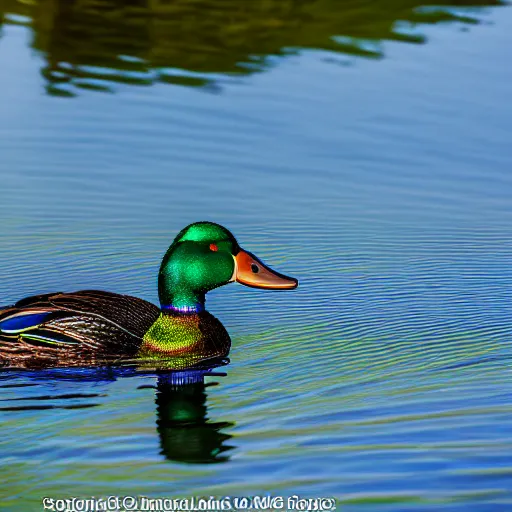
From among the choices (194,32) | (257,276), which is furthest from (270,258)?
(194,32)

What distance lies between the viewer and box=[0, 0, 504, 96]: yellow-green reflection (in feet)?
59.9

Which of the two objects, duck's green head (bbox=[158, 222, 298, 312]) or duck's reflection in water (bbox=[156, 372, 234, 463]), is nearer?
duck's reflection in water (bbox=[156, 372, 234, 463])

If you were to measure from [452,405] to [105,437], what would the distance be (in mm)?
1923

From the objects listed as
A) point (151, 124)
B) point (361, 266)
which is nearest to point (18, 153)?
point (151, 124)

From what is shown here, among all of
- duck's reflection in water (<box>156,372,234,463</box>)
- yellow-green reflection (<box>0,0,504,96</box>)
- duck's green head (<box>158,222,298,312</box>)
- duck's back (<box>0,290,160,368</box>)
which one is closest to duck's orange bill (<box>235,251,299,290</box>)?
duck's green head (<box>158,222,298,312</box>)

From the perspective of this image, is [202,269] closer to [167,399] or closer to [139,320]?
[139,320]

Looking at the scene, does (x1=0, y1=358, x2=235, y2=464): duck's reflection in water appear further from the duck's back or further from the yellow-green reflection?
the yellow-green reflection

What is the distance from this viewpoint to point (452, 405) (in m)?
8.68

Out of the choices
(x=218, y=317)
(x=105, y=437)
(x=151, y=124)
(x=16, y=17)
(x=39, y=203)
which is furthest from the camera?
(x=16, y=17)

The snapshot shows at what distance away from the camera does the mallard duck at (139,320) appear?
33.3ft

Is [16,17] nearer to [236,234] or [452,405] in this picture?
[236,234]

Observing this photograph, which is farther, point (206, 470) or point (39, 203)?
point (39, 203)

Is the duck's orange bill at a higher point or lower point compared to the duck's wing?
higher

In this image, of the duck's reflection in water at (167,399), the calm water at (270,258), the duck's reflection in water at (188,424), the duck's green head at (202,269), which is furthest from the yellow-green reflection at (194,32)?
the duck's reflection in water at (188,424)
